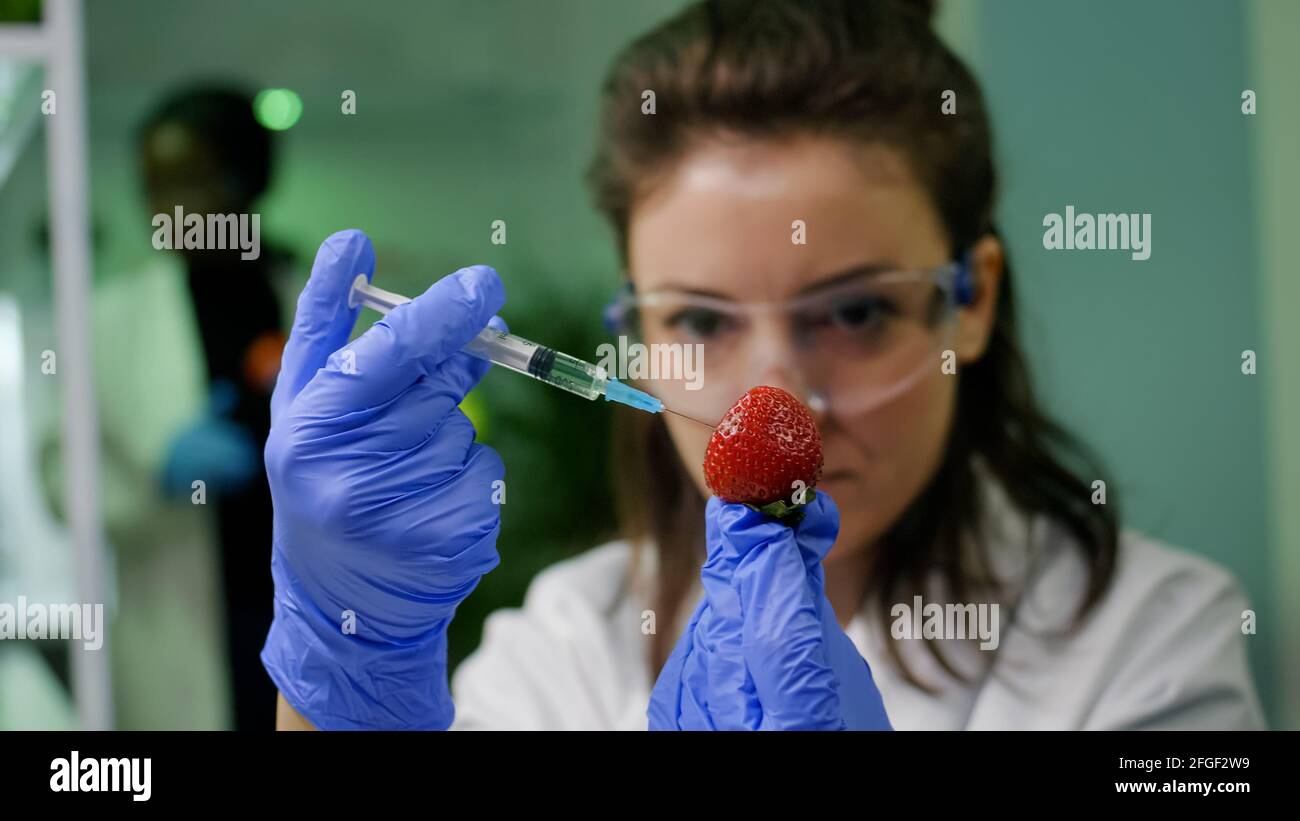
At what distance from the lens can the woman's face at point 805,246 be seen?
5.10ft

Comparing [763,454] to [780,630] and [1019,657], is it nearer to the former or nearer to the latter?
[780,630]

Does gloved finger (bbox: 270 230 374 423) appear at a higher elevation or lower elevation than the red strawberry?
higher

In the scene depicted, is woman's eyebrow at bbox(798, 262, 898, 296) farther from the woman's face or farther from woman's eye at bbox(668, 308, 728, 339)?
woman's eye at bbox(668, 308, 728, 339)

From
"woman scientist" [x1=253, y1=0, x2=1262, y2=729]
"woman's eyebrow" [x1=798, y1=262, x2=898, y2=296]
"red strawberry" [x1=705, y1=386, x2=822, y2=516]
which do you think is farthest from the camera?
"woman's eyebrow" [x1=798, y1=262, x2=898, y2=296]

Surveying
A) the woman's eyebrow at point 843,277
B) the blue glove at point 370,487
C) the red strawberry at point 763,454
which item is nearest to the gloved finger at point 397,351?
the blue glove at point 370,487

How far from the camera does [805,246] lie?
1.56 metres

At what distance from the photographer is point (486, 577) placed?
1.96 m

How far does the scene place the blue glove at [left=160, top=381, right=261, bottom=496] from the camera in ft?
6.70

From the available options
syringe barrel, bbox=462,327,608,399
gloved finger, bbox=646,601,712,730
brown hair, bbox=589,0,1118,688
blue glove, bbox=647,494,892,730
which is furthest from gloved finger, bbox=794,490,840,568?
brown hair, bbox=589,0,1118,688

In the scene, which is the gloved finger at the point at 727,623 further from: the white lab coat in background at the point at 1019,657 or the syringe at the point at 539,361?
the white lab coat in background at the point at 1019,657

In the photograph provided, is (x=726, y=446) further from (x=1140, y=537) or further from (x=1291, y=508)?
(x=1291, y=508)

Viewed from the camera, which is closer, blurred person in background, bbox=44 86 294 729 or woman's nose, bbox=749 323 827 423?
woman's nose, bbox=749 323 827 423

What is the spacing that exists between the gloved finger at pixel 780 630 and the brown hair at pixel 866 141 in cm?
57

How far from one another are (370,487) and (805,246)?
2.39 feet
